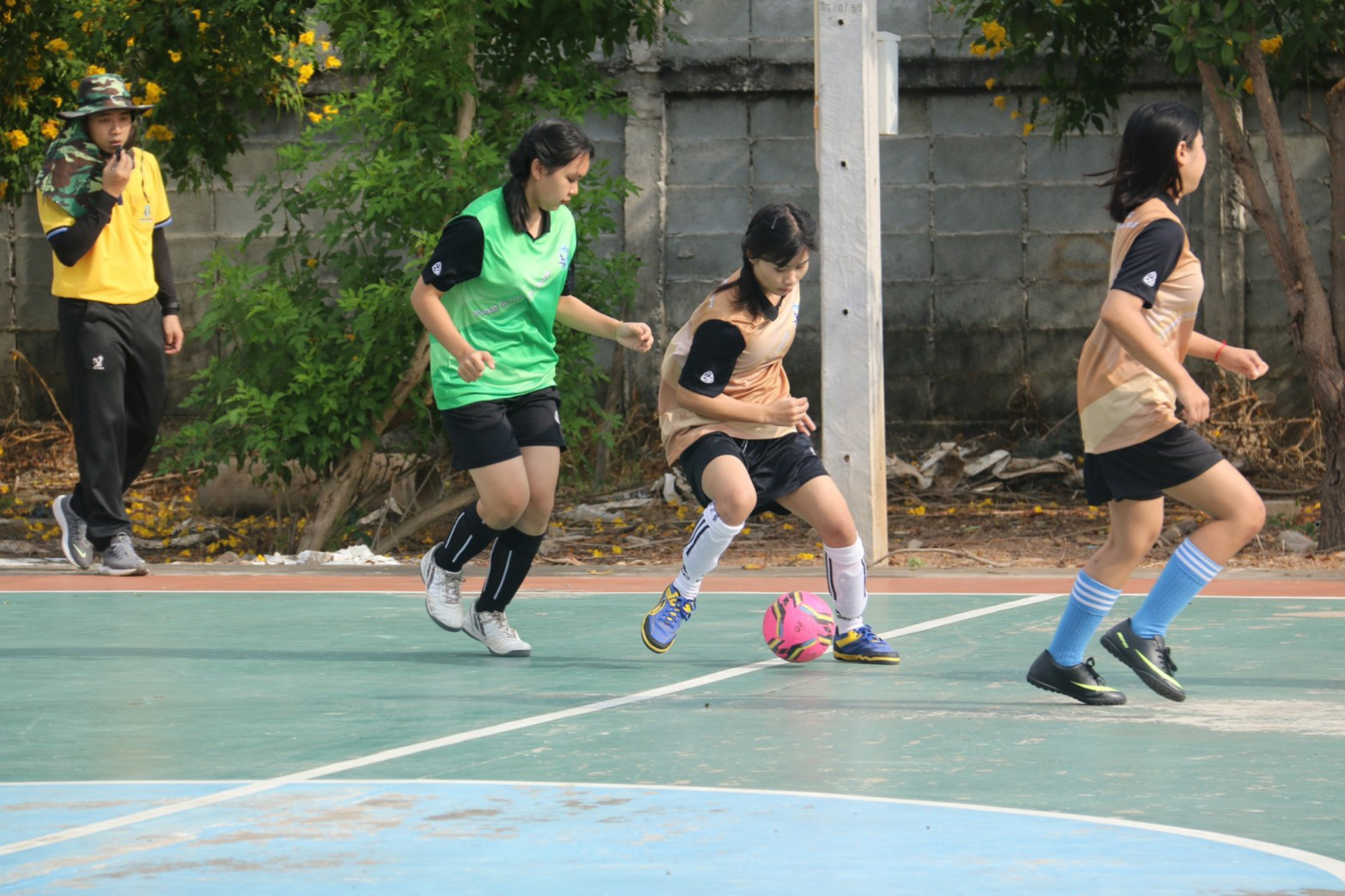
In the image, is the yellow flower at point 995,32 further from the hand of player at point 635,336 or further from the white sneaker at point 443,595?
the white sneaker at point 443,595

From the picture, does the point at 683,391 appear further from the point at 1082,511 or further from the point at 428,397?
the point at 1082,511

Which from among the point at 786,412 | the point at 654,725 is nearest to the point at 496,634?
the point at 786,412

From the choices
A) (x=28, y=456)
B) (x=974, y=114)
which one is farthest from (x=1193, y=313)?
(x=28, y=456)

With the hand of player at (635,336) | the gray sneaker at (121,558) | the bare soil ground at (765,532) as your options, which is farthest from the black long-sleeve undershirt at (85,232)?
the hand of player at (635,336)

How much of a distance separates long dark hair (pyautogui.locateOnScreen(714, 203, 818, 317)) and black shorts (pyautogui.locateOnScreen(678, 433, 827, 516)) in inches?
18.4

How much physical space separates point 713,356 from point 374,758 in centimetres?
211

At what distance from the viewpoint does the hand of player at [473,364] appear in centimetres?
647

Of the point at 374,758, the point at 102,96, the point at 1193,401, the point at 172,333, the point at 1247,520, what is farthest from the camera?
the point at 172,333

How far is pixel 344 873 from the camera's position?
3877 mm

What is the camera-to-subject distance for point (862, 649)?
22.9 feet

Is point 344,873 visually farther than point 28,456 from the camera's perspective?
No

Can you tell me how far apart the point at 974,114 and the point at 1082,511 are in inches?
135

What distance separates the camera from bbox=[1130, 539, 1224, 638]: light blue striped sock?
594cm

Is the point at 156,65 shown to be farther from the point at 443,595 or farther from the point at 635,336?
the point at 635,336
